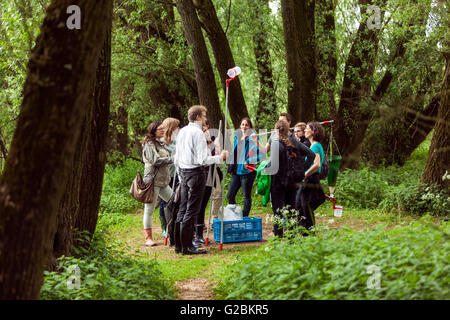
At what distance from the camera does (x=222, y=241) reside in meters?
8.36

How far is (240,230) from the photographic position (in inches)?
338

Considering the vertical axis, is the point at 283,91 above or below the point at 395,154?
above

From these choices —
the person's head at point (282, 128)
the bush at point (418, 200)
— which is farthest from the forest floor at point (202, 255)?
the person's head at point (282, 128)

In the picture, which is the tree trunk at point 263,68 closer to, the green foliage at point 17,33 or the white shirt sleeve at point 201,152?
the green foliage at point 17,33

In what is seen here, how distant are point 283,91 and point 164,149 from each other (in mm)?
7912

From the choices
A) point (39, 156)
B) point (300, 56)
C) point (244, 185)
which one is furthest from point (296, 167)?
point (300, 56)

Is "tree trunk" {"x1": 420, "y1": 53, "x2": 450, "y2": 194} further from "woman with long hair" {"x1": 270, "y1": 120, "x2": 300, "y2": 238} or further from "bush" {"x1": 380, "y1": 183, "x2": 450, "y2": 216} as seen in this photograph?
"woman with long hair" {"x1": 270, "y1": 120, "x2": 300, "y2": 238}

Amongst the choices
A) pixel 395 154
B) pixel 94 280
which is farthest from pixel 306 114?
pixel 94 280

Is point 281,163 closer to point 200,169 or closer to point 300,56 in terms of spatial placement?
point 200,169

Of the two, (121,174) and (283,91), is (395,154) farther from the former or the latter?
(121,174)

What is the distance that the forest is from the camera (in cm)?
354

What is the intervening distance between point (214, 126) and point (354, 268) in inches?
333

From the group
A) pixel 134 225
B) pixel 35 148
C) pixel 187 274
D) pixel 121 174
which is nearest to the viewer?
pixel 35 148

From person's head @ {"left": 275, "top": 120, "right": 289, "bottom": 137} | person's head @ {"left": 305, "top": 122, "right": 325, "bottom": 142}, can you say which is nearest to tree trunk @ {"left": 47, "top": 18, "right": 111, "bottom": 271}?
person's head @ {"left": 275, "top": 120, "right": 289, "bottom": 137}
